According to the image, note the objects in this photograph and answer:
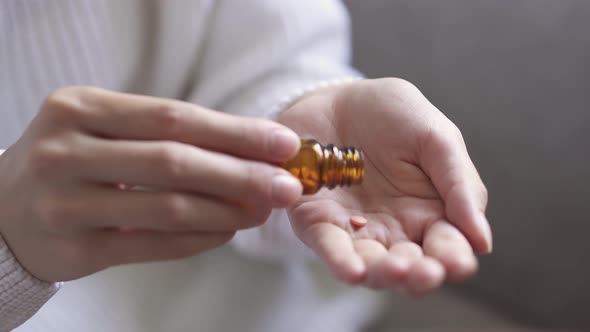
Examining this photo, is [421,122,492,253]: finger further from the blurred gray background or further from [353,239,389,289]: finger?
the blurred gray background

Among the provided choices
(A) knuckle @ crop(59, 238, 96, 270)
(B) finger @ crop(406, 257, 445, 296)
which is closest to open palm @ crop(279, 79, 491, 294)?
(B) finger @ crop(406, 257, 445, 296)

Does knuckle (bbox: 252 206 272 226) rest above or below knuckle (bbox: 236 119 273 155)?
below

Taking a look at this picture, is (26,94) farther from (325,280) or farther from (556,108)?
(556,108)

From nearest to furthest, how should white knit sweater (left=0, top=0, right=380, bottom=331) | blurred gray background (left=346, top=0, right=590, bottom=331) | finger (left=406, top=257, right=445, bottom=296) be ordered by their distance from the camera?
finger (left=406, top=257, right=445, bottom=296)
white knit sweater (left=0, top=0, right=380, bottom=331)
blurred gray background (left=346, top=0, right=590, bottom=331)

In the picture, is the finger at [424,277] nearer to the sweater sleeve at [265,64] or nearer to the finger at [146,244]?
the finger at [146,244]

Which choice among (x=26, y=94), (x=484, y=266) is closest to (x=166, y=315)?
(x=26, y=94)

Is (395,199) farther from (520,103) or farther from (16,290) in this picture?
(520,103)

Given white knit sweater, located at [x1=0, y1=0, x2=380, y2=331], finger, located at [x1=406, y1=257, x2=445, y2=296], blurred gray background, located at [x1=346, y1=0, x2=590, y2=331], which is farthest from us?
blurred gray background, located at [x1=346, y1=0, x2=590, y2=331]

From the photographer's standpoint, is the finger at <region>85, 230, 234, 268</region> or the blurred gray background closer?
the finger at <region>85, 230, 234, 268</region>

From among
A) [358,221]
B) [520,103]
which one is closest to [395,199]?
[358,221]

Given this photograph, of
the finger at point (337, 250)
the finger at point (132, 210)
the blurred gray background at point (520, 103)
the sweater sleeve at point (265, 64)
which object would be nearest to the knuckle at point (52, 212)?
the finger at point (132, 210)
